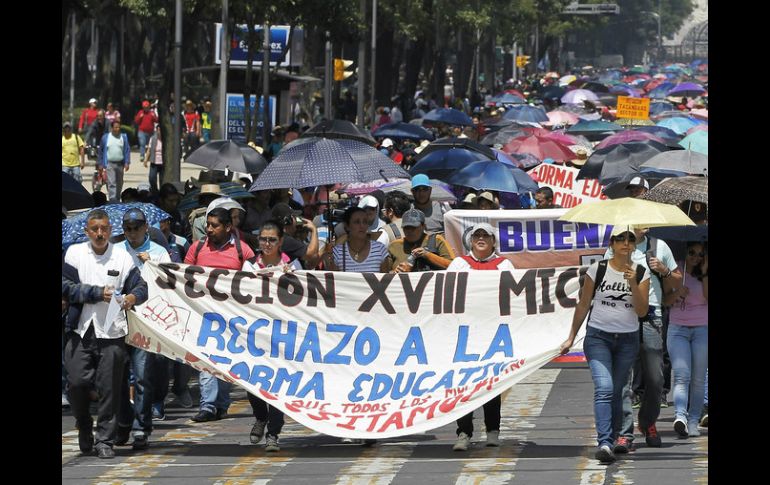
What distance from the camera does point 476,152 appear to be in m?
21.3

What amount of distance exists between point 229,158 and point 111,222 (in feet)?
21.5

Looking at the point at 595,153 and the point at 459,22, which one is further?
the point at 459,22

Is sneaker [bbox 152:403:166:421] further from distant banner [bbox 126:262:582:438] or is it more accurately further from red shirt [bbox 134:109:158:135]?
red shirt [bbox 134:109:158:135]

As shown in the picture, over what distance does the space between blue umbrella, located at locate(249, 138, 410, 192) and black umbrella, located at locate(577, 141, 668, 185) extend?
7.34 metres

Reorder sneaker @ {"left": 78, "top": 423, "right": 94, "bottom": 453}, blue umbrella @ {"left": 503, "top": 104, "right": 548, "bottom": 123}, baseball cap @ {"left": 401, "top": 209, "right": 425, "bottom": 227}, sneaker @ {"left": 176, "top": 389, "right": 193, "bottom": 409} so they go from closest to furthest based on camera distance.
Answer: sneaker @ {"left": 78, "top": 423, "right": 94, "bottom": 453}
baseball cap @ {"left": 401, "top": 209, "right": 425, "bottom": 227}
sneaker @ {"left": 176, "top": 389, "right": 193, "bottom": 409}
blue umbrella @ {"left": 503, "top": 104, "right": 548, "bottom": 123}

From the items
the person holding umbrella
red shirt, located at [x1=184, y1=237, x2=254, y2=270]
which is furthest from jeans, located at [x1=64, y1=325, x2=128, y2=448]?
the person holding umbrella

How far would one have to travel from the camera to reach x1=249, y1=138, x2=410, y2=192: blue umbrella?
13.6 meters

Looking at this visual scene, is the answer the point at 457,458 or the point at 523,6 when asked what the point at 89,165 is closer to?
the point at 457,458

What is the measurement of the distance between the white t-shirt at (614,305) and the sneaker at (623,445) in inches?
29.8

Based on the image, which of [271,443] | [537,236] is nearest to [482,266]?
[271,443]

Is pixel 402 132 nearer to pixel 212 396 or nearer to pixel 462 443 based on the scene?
pixel 212 396
